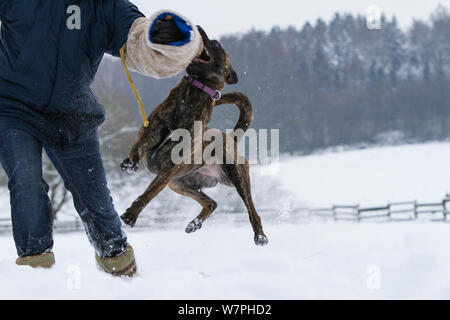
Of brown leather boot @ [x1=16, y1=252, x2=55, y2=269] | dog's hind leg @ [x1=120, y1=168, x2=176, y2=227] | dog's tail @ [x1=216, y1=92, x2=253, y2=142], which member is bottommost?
brown leather boot @ [x1=16, y1=252, x2=55, y2=269]

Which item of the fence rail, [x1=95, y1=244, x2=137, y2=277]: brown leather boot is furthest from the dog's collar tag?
the fence rail

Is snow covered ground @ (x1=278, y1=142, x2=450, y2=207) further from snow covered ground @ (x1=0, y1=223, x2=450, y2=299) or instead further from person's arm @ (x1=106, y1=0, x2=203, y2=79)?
person's arm @ (x1=106, y1=0, x2=203, y2=79)

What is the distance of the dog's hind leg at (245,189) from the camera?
3137 mm

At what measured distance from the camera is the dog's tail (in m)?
3.17

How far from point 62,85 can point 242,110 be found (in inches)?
48.2

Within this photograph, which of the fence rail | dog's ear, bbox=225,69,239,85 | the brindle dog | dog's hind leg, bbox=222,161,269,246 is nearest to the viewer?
the brindle dog

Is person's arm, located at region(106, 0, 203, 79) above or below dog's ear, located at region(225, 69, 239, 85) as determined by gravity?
above

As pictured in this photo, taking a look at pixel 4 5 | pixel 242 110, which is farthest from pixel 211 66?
pixel 4 5

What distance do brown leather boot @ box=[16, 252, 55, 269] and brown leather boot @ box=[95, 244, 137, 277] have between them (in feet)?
0.95

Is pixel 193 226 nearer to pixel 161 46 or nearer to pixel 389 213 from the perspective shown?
pixel 161 46

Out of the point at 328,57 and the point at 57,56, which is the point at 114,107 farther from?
the point at 328,57

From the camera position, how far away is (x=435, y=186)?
1045 inches

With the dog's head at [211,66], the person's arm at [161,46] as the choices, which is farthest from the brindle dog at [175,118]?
the person's arm at [161,46]
